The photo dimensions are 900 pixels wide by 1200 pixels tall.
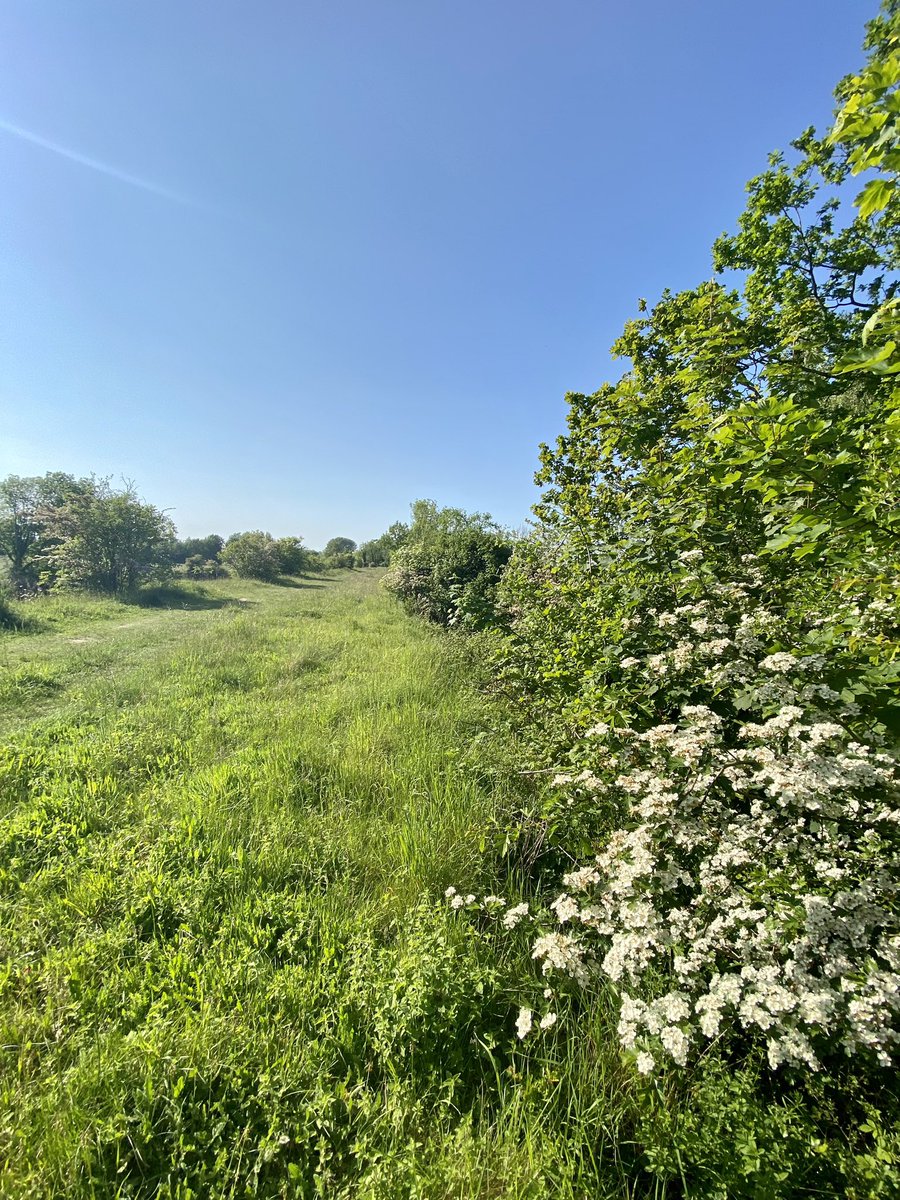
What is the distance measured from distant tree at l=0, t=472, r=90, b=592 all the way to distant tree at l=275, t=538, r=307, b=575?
46.5 feet

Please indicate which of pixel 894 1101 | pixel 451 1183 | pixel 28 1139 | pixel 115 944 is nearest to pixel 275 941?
pixel 115 944

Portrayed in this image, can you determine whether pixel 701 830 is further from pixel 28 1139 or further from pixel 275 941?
pixel 28 1139

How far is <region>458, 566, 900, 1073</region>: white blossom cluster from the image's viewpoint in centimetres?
153

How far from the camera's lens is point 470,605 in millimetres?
4766

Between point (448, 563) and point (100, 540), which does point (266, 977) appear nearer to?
point (448, 563)

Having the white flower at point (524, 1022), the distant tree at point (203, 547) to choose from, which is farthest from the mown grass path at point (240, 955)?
the distant tree at point (203, 547)

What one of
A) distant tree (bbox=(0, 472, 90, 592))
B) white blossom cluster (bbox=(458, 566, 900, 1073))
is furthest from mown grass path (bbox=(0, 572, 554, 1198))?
distant tree (bbox=(0, 472, 90, 592))

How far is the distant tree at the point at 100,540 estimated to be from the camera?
21625 mm

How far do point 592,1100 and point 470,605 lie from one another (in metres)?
3.59

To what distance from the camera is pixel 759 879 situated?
1.81m

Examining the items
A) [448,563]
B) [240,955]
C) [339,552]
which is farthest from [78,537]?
[339,552]

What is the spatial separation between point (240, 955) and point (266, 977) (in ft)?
0.78

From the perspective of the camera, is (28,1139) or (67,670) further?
(67,670)

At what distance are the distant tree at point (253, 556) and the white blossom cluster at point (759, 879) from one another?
36.1 m
